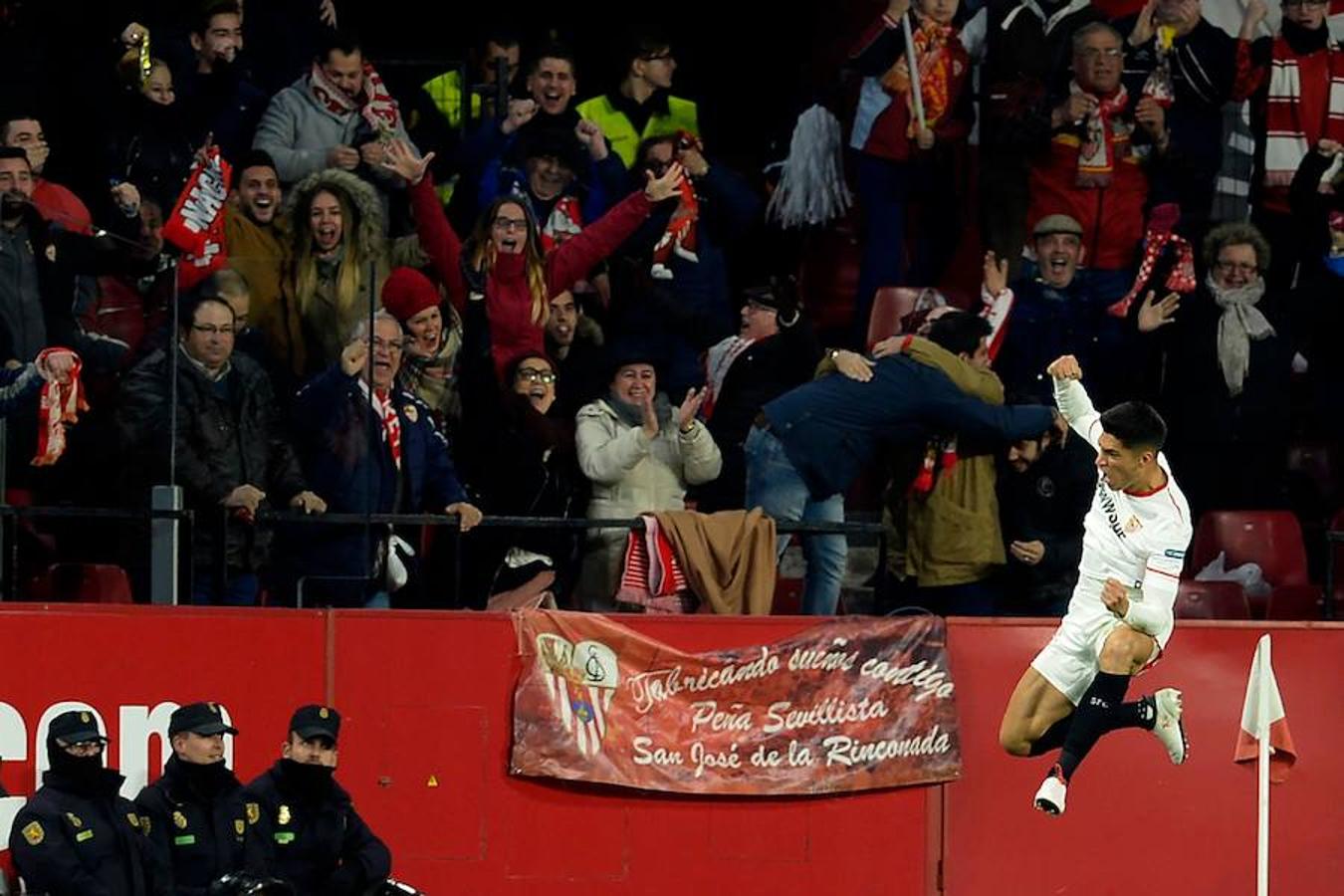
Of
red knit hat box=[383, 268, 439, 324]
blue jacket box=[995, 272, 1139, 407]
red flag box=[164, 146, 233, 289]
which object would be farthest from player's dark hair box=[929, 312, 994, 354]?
red flag box=[164, 146, 233, 289]

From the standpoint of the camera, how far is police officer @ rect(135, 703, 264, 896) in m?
14.3

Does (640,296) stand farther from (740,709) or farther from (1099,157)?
(1099,157)

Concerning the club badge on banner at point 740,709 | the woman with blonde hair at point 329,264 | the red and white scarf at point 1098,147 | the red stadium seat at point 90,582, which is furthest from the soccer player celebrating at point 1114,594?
the red and white scarf at point 1098,147

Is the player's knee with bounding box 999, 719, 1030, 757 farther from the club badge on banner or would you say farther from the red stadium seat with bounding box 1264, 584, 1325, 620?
the red stadium seat with bounding box 1264, 584, 1325, 620

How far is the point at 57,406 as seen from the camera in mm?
14703

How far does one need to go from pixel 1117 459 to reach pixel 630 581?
3.87 metres

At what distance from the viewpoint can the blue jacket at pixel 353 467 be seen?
51.9 feet

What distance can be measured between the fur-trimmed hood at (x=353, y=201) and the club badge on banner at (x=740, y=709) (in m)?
2.17

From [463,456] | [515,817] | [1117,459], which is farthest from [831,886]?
[1117,459]

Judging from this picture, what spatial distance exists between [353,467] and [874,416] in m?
2.74

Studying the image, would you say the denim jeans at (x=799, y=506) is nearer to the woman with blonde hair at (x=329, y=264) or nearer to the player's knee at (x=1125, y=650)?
the woman with blonde hair at (x=329, y=264)

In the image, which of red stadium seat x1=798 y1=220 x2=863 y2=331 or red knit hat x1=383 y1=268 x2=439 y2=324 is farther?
red stadium seat x1=798 y1=220 x2=863 y2=331

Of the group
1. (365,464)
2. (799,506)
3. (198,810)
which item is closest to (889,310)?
(799,506)

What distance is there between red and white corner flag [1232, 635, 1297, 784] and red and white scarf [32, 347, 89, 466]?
18.4 ft
